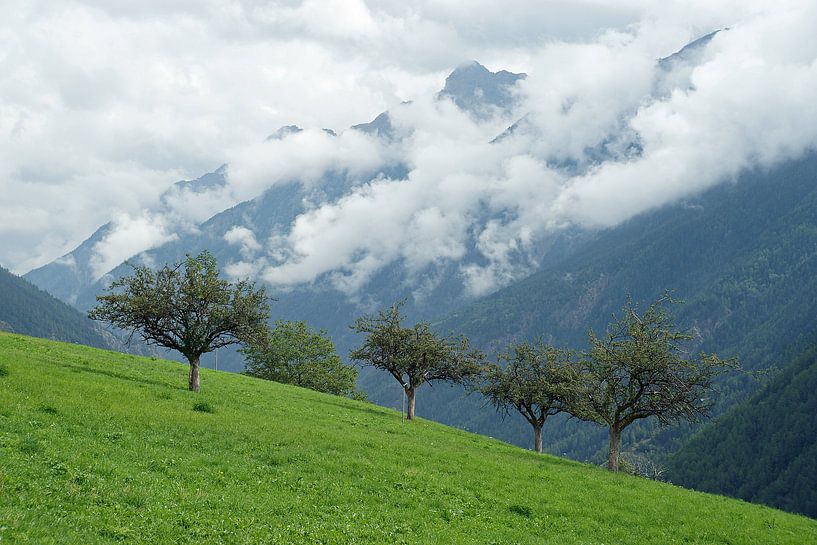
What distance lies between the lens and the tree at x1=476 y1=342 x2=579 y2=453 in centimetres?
6656

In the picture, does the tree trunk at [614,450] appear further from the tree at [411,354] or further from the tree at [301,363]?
the tree at [301,363]

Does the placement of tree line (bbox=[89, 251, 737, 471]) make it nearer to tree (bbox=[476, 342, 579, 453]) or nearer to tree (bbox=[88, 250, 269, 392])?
tree (bbox=[88, 250, 269, 392])

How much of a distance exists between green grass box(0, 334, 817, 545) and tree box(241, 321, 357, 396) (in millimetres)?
70093

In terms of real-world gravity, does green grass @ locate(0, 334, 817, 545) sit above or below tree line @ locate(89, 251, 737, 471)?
below

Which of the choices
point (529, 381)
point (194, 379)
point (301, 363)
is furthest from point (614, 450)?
point (301, 363)

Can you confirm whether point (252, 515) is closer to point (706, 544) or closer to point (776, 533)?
point (706, 544)

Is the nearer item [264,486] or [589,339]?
[264,486]

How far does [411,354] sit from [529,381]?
557 inches

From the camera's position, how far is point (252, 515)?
64.7ft

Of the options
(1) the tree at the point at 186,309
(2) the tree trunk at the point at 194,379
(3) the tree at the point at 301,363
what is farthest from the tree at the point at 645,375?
(3) the tree at the point at 301,363

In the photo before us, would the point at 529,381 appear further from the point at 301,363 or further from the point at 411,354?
the point at 301,363

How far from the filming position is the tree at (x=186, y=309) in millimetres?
47031

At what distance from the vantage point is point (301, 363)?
382ft

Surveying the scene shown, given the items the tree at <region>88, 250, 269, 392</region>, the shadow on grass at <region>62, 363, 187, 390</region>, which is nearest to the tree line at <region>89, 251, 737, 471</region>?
the tree at <region>88, 250, 269, 392</region>
